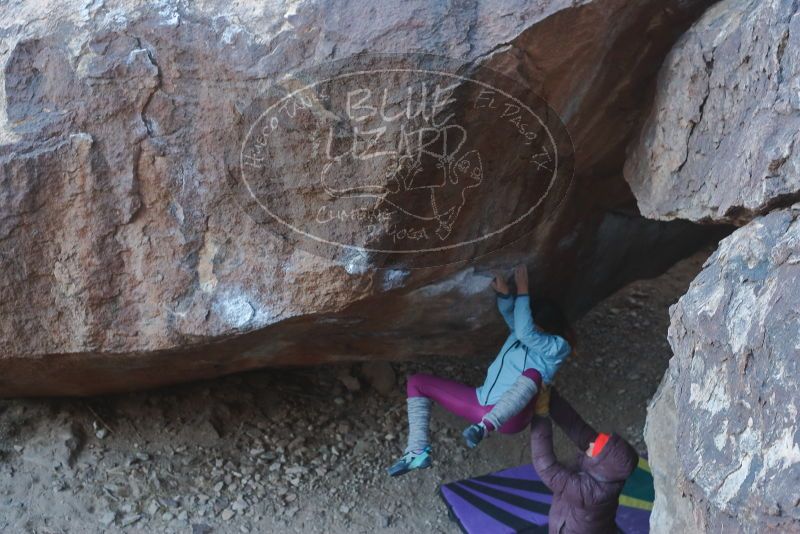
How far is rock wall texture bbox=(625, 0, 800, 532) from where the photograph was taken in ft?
3.88

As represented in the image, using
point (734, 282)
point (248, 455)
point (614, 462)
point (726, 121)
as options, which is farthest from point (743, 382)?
point (248, 455)

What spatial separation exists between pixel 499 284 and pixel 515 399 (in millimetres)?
298

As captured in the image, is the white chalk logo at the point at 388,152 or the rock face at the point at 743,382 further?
the white chalk logo at the point at 388,152

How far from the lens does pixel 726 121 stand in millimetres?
1572

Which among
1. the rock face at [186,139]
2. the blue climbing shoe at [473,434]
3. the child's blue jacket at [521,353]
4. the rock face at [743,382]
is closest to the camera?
the rock face at [743,382]

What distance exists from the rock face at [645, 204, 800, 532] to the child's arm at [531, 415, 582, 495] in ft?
1.51

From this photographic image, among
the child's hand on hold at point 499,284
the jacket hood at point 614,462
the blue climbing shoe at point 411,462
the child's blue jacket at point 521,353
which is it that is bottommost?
the blue climbing shoe at point 411,462

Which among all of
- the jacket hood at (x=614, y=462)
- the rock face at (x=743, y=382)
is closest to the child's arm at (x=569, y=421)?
the jacket hood at (x=614, y=462)

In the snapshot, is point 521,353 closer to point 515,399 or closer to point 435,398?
point 515,399

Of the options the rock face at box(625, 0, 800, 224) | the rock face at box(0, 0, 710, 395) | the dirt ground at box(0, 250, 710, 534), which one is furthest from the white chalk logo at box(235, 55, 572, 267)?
the dirt ground at box(0, 250, 710, 534)

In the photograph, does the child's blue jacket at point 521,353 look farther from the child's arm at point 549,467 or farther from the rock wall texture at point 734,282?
the rock wall texture at point 734,282

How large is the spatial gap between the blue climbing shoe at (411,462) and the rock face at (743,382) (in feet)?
2.24

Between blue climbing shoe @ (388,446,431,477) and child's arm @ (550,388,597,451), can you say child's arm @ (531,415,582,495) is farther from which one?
blue climbing shoe @ (388,446,431,477)

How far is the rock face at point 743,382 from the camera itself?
3.78 feet
